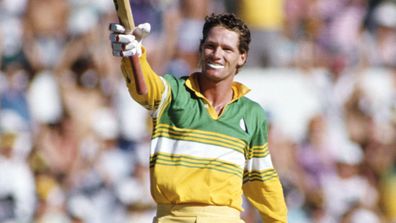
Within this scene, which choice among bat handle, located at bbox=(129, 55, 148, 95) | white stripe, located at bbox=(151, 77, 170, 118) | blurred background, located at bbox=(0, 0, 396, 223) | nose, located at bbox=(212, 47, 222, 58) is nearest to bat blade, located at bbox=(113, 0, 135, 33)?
bat handle, located at bbox=(129, 55, 148, 95)

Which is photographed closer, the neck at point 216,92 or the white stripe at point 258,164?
the neck at point 216,92

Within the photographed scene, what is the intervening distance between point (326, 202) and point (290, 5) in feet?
8.24

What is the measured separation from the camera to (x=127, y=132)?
1239 centimetres

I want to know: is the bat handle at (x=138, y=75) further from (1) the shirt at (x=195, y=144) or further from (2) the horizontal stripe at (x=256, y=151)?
(2) the horizontal stripe at (x=256, y=151)

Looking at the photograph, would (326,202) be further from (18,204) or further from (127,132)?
(18,204)

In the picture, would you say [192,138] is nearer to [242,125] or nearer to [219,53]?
[242,125]

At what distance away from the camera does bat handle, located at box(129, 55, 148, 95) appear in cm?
592

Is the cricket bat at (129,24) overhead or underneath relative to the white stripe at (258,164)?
overhead

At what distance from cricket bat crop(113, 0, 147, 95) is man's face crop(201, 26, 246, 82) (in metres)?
0.53

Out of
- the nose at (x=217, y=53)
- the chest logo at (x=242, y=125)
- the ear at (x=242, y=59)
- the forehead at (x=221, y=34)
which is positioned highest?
the forehead at (x=221, y=34)

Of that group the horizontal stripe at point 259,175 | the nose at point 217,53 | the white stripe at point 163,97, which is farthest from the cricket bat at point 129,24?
the horizontal stripe at point 259,175

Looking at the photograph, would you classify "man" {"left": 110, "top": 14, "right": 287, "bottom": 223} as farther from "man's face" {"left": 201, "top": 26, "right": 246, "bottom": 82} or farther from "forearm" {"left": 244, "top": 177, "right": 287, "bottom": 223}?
"forearm" {"left": 244, "top": 177, "right": 287, "bottom": 223}

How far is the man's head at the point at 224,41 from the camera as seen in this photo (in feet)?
20.9

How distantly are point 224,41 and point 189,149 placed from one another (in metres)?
0.68
